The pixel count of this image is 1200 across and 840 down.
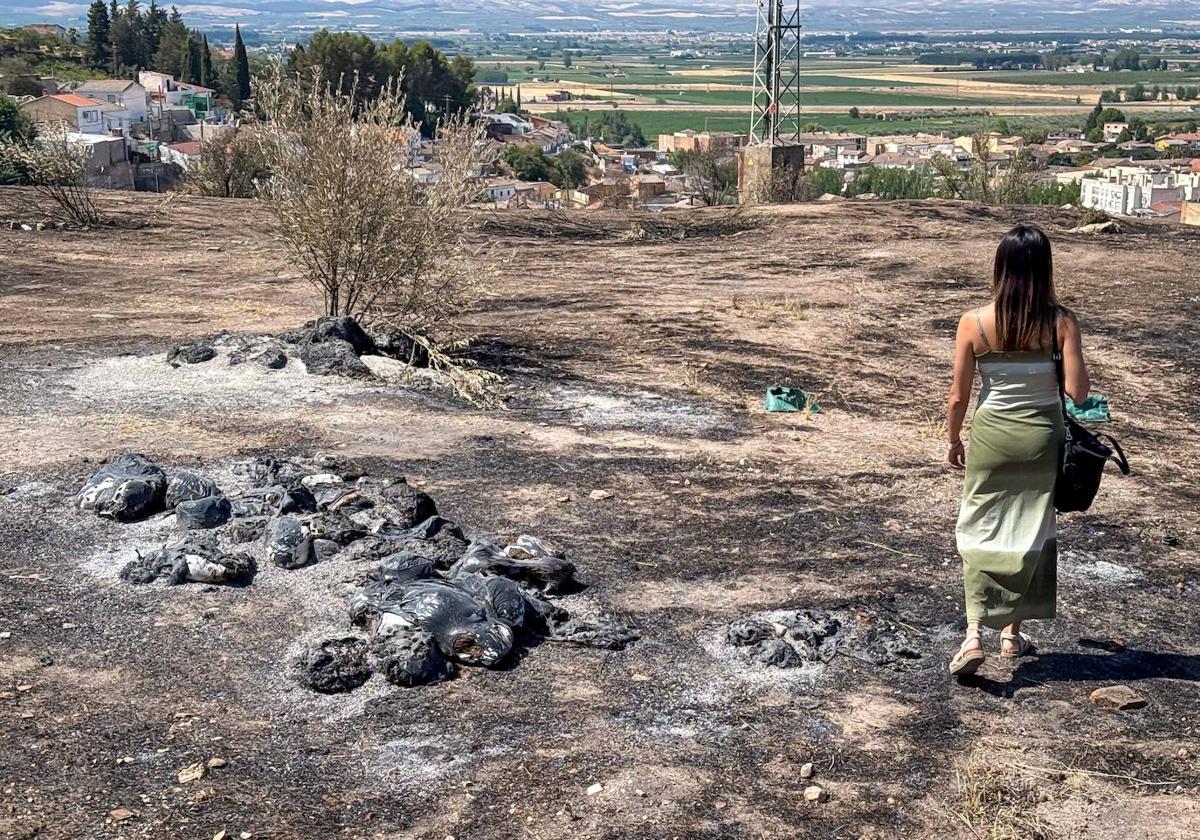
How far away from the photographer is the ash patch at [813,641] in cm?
498

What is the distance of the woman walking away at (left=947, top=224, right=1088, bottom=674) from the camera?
14.5ft

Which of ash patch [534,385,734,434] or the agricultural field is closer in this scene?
ash patch [534,385,734,434]

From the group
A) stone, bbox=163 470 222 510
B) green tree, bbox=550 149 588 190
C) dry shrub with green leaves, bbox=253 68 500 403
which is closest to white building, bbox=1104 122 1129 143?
green tree, bbox=550 149 588 190

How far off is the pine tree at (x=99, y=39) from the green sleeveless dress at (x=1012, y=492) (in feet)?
266

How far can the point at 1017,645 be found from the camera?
495 centimetres

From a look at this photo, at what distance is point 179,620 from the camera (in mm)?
5289

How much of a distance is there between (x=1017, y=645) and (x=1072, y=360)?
1170 millimetres

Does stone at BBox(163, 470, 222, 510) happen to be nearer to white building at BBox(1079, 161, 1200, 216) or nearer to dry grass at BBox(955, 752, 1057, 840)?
dry grass at BBox(955, 752, 1057, 840)

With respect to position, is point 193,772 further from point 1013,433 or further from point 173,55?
point 173,55

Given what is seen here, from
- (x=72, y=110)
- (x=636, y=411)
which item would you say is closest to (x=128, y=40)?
(x=72, y=110)

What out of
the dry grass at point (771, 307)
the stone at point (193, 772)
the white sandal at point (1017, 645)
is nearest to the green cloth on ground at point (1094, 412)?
the dry grass at point (771, 307)

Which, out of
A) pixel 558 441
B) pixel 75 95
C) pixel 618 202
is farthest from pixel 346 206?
pixel 75 95

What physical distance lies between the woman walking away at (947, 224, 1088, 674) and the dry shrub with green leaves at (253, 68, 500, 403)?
574cm

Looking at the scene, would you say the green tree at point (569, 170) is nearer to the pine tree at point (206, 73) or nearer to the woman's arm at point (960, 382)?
the pine tree at point (206, 73)
